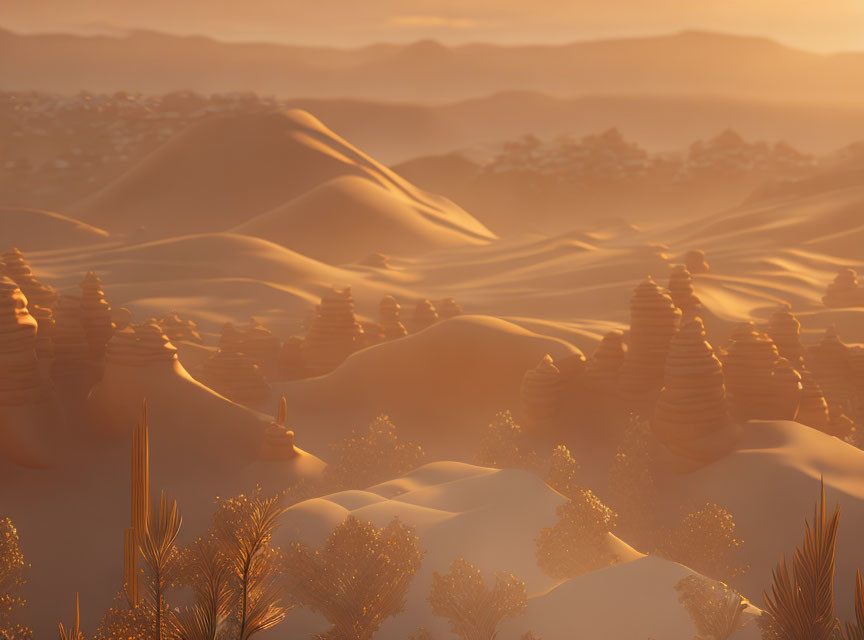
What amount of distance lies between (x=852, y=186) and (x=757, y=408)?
91037 mm

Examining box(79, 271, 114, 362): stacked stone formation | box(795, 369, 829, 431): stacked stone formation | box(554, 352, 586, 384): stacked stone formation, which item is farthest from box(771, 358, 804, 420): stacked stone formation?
box(79, 271, 114, 362): stacked stone formation

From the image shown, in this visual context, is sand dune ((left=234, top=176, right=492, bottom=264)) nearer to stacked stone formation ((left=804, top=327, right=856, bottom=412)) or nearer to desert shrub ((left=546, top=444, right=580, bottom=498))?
stacked stone formation ((left=804, top=327, right=856, bottom=412))

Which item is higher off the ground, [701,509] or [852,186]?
[852,186]

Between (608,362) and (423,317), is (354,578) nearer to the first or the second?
(608,362)

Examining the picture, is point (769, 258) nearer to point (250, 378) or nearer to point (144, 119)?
point (250, 378)

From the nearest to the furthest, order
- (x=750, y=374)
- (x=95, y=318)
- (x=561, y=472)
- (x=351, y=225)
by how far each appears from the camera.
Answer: (x=561, y=472), (x=750, y=374), (x=95, y=318), (x=351, y=225)

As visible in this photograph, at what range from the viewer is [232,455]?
31484 mm

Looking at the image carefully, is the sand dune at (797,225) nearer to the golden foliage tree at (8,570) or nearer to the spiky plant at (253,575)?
the golden foliage tree at (8,570)

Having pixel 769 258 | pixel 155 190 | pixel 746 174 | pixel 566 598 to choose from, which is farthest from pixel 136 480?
pixel 746 174

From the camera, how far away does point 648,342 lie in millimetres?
35000

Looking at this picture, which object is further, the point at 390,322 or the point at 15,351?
the point at 390,322

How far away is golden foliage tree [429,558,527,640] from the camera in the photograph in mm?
17969

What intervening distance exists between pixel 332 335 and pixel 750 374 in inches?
842

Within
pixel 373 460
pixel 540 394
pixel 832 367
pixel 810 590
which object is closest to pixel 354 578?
pixel 810 590
